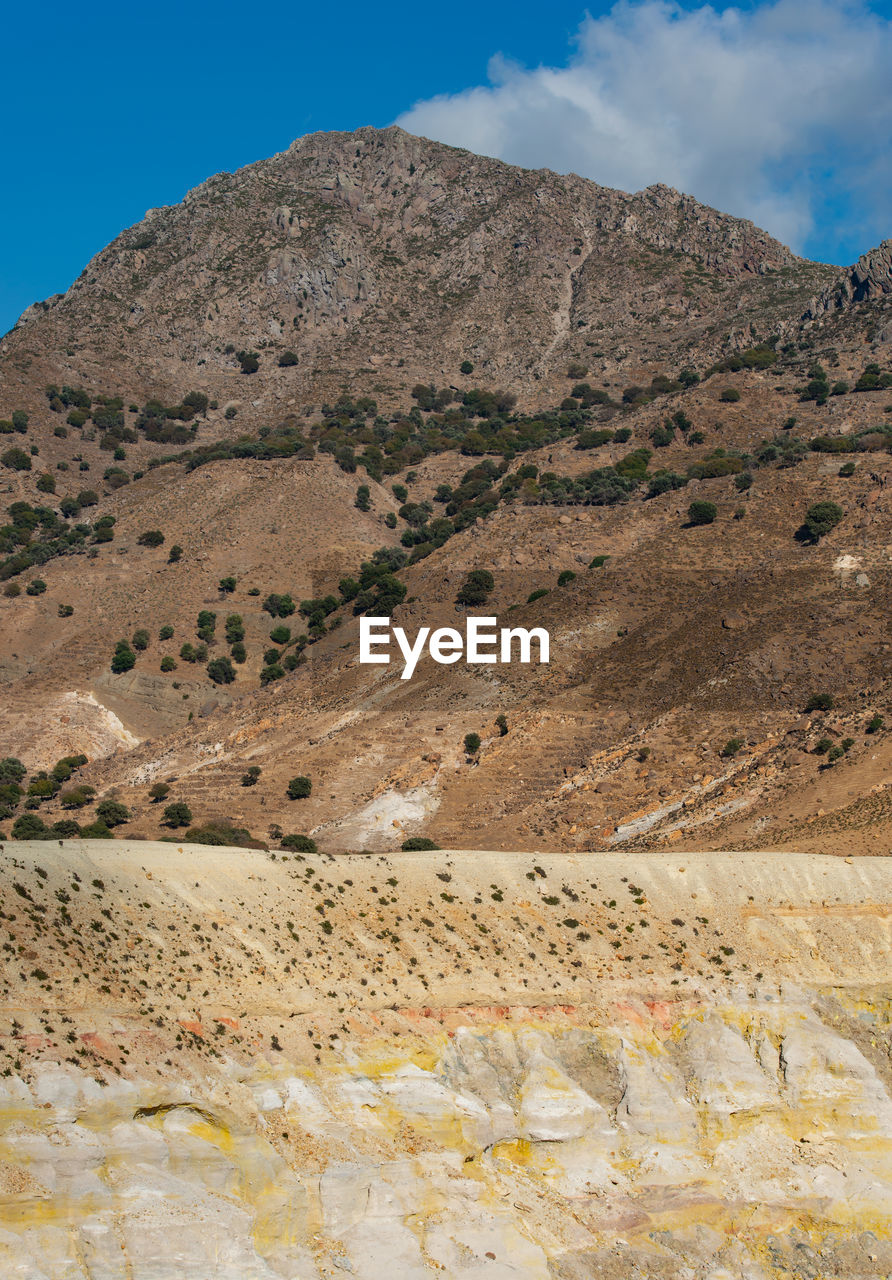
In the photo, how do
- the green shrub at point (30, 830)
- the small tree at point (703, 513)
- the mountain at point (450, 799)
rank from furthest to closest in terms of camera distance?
1. the small tree at point (703, 513)
2. the green shrub at point (30, 830)
3. the mountain at point (450, 799)

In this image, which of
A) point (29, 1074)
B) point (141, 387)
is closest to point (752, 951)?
point (29, 1074)

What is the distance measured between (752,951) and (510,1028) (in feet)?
20.8

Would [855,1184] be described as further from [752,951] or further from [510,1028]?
[510,1028]

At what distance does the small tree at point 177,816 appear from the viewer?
45.8 m

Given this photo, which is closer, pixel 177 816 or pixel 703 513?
pixel 177 816

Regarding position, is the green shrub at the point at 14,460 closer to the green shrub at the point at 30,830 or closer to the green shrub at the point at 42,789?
the green shrub at the point at 42,789

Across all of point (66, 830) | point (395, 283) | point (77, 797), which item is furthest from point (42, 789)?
point (395, 283)

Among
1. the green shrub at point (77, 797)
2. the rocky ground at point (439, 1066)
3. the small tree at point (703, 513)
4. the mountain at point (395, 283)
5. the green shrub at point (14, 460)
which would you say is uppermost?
the mountain at point (395, 283)

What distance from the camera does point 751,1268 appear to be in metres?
22.4

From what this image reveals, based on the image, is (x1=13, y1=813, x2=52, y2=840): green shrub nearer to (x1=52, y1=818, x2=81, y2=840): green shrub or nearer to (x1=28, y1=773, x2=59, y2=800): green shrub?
(x1=52, y1=818, x2=81, y2=840): green shrub

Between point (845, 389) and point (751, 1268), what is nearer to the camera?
point (751, 1268)

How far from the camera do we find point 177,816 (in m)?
45.8

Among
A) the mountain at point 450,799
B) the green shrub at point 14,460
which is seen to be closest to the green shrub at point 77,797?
the mountain at point 450,799

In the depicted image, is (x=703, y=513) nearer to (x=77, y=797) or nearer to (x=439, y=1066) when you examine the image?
(x=77, y=797)
